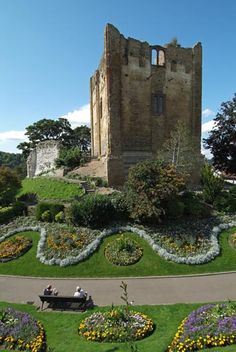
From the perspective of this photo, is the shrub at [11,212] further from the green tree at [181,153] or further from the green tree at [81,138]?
the green tree at [81,138]

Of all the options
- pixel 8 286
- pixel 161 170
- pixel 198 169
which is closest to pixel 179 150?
pixel 198 169

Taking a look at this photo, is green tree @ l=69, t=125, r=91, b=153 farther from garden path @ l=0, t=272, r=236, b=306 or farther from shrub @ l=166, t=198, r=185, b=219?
garden path @ l=0, t=272, r=236, b=306

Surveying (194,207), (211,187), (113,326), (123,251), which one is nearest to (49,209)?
(123,251)

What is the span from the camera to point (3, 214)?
25.8 metres

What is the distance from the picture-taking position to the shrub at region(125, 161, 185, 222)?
2061cm

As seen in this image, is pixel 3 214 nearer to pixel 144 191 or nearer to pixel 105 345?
pixel 144 191

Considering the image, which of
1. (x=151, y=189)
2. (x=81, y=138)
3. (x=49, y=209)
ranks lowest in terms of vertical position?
(x=49, y=209)

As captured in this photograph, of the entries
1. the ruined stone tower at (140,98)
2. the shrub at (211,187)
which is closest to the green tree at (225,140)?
the ruined stone tower at (140,98)

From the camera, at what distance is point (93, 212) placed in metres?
21.1

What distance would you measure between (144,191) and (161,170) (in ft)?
6.37

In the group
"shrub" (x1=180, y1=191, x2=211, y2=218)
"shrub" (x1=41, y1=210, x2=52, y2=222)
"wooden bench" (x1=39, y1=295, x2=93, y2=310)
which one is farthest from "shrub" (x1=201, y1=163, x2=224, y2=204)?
"wooden bench" (x1=39, y1=295, x2=93, y2=310)

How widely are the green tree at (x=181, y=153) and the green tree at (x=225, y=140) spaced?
5.85 metres

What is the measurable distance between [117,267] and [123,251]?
4.75 feet

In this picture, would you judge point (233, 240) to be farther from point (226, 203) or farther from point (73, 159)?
point (73, 159)
